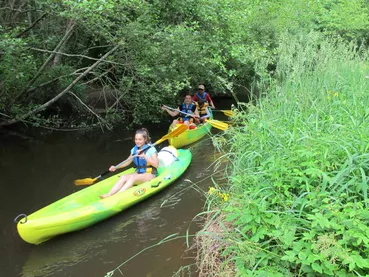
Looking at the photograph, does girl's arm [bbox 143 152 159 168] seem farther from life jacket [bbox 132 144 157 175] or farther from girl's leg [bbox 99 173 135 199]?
girl's leg [bbox 99 173 135 199]

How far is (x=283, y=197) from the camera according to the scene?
86.8 inches

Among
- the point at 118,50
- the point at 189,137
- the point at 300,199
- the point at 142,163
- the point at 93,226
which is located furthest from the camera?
the point at 189,137

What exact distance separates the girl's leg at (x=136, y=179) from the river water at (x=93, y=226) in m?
0.29

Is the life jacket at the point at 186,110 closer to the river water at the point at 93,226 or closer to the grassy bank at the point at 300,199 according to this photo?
the river water at the point at 93,226

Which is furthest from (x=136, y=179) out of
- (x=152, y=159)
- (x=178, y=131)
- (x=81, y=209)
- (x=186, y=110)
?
(x=186, y=110)

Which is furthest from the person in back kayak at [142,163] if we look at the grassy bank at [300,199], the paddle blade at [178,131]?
the grassy bank at [300,199]

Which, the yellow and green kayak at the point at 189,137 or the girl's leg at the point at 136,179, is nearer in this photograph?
the girl's leg at the point at 136,179

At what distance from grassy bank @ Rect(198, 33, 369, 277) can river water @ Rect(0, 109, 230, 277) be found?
58 cm

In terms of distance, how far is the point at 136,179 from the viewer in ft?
16.1

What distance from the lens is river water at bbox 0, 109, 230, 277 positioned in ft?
11.1

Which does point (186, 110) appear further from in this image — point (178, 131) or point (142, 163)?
point (142, 163)

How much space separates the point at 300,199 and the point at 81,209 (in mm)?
2665

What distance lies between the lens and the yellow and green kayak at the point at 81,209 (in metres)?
3.62

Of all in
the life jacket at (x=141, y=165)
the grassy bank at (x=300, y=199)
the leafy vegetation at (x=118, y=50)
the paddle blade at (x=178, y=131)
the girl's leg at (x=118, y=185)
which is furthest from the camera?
the paddle blade at (x=178, y=131)
